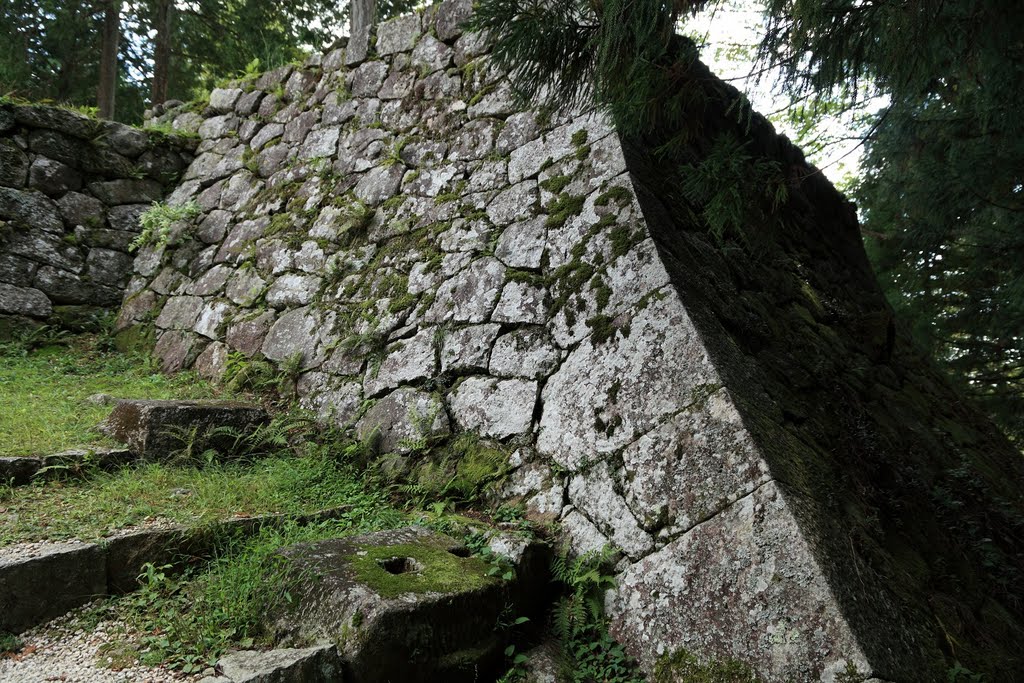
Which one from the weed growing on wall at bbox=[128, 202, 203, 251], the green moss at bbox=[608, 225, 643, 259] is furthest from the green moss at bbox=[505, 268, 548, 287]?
the weed growing on wall at bbox=[128, 202, 203, 251]

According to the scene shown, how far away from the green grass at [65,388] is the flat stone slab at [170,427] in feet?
0.44

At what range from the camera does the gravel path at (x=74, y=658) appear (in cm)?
188

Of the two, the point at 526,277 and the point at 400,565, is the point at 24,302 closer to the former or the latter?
the point at 526,277

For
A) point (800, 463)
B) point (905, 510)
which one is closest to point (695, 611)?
point (800, 463)

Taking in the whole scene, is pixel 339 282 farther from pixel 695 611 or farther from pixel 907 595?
pixel 907 595

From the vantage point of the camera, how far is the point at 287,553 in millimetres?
2322

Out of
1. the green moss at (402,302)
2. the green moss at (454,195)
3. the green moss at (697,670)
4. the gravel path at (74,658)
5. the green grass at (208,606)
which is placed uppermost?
the green moss at (454,195)

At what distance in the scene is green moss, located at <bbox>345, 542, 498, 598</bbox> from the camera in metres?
2.12

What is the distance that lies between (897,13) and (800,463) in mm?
1616

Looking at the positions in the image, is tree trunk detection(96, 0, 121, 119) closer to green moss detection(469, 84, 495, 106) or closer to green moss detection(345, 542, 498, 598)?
green moss detection(469, 84, 495, 106)

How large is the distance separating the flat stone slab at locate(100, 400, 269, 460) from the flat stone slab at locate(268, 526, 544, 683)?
136cm

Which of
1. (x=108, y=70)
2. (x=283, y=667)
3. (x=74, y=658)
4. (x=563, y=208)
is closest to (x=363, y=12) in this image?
(x=108, y=70)

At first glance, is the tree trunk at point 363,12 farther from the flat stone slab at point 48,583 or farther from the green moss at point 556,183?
the flat stone slab at point 48,583

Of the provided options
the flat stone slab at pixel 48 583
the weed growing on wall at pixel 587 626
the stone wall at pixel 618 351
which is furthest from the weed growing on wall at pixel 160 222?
the weed growing on wall at pixel 587 626
